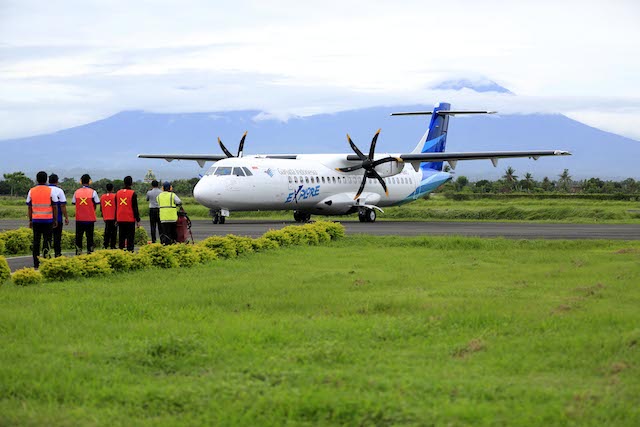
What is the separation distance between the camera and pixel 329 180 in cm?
4034

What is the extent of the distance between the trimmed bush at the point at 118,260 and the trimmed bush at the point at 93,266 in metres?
0.22

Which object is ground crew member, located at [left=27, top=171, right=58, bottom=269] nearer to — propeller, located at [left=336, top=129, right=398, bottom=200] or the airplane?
the airplane

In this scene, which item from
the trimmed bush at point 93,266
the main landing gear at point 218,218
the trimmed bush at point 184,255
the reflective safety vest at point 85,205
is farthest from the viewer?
the main landing gear at point 218,218

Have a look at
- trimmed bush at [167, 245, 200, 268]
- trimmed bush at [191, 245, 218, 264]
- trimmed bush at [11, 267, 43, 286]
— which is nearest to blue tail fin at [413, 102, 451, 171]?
trimmed bush at [191, 245, 218, 264]

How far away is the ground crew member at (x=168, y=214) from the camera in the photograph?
1986 centimetres

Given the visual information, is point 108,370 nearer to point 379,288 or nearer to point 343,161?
point 379,288

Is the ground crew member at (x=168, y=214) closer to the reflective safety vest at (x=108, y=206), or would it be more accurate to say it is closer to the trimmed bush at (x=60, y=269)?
the reflective safety vest at (x=108, y=206)

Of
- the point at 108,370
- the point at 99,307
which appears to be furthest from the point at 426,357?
the point at 99,307

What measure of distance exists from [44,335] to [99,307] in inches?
73.5

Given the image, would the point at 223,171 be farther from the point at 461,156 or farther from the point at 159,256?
the point at 159,256

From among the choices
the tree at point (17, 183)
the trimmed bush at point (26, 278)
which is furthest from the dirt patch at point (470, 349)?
→ the tree at point (17, 183)

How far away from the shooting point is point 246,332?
9.60m

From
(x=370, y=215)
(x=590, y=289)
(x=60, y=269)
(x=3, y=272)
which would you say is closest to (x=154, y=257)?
(x=60, y=269)

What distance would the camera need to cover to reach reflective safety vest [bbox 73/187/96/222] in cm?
1867
